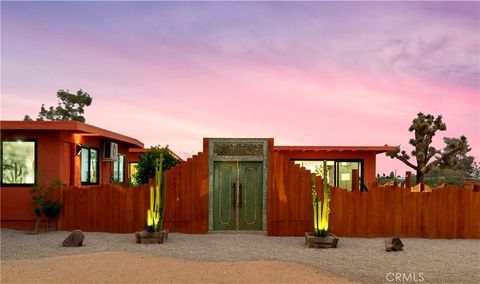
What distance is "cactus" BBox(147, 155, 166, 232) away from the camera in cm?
1294

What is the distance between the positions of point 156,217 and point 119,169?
1050 cm

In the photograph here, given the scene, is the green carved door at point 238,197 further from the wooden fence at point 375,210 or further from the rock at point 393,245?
the rock at point 393,245

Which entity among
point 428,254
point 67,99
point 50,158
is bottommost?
point 428,254

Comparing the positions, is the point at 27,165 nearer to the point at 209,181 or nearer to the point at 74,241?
the point at 74,241

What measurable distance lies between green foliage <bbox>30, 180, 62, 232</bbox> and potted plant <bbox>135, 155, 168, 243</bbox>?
10.9 feet

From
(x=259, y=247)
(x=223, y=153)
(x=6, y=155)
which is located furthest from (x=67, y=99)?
Result: (x=259, y=247)

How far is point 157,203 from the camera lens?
13.2 meters

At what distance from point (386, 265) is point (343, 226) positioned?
4297mm

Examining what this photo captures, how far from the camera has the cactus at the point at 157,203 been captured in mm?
12938

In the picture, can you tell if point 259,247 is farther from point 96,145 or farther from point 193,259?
point 96,145

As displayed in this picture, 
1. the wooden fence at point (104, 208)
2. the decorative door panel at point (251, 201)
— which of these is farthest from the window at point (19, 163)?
the decorative door panel at point (251, 201)

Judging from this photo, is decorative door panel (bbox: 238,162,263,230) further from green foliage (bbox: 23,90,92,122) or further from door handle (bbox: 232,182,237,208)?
green foliage (bbox: 23,90,92,122)

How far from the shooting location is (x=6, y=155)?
15.3 metres

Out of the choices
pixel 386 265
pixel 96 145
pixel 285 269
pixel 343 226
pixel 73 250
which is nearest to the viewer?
pixel 285 269
